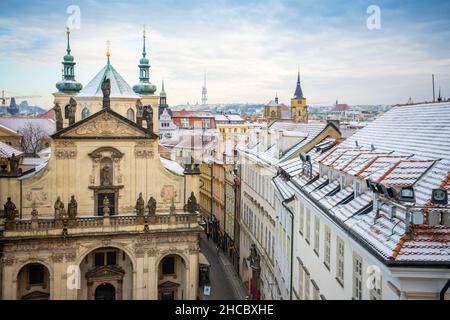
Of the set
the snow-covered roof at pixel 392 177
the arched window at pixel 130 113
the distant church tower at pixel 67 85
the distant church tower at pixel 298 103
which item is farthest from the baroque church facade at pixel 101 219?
the distant church tower at pixel 298 103

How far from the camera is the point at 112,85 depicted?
46406 mm

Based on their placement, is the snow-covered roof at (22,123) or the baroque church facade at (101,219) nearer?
the baroque church facade at (101,219)

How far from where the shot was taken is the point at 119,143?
113ft

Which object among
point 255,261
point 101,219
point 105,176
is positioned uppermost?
point 105,176

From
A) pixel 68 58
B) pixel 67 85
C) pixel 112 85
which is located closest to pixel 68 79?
pixel 67 85

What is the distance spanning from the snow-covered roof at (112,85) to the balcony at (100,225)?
1703 cm

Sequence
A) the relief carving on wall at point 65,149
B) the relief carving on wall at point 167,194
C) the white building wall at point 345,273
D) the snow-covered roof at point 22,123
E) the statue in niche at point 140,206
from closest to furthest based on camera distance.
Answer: the white building wall at point 345,273 < the relief carving on wall at point 65,149 < the statue in niche at point 140,206 < the relief carving on wall at point 167,194 < the snow-covered roof at point 22,123

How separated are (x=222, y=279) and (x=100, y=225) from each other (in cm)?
1303

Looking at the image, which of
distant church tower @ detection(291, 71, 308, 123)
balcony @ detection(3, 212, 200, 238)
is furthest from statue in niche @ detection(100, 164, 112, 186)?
distant church tower @ detection(291, 71, 308, 123)

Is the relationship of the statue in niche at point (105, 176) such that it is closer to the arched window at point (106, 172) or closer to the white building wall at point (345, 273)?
the arched window at point (106, 172)

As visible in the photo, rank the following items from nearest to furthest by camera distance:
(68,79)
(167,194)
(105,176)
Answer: (105,176), (167,194), (68,79)

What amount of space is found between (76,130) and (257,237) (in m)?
15.2

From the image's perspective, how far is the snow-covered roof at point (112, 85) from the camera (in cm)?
4553

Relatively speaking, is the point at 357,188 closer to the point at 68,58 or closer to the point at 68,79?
the point at 68,58
